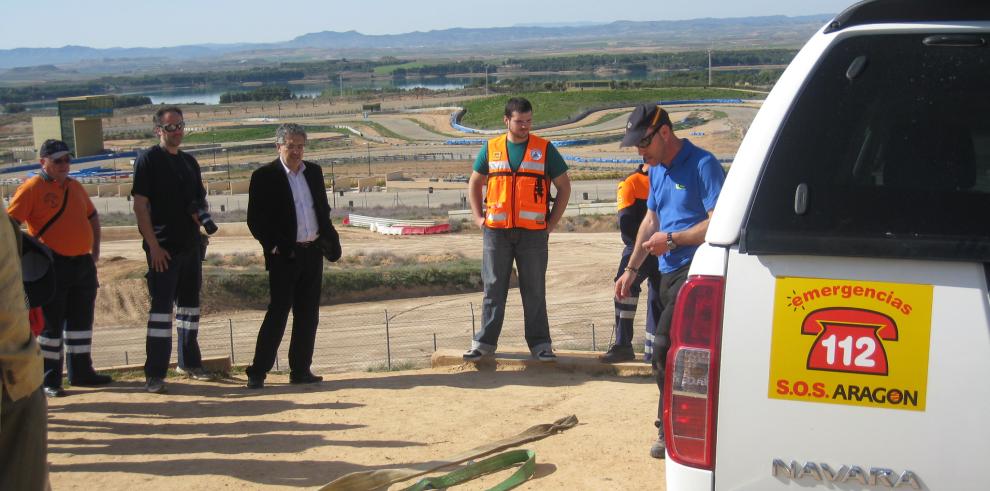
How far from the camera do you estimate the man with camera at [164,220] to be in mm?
8234

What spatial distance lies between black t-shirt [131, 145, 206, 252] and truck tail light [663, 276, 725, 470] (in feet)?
19.3

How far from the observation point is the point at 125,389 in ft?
27.5

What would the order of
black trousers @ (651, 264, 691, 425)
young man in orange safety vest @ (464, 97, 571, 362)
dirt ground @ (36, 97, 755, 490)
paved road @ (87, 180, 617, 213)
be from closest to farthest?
black trousers @ (651, 264, 691, 425) < dirt ground @ (36, 97, 755, 490) < young man in orange safety vest @ (464, 97, 571, 362) < paved road @ (87, 180, 617, 213)

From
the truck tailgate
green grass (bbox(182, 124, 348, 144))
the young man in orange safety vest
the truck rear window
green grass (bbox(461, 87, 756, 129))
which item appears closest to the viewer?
the truck tailgate

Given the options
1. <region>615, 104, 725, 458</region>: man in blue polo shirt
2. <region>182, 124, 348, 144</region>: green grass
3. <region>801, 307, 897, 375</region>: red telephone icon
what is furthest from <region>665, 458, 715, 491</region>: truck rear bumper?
<region>182, 124, 348, 144</region>: green grass

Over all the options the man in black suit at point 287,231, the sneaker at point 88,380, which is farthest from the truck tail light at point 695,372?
the sneaker at point 88,380

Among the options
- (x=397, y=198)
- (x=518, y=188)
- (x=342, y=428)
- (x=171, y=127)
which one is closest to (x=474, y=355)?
(x=518, y=188)

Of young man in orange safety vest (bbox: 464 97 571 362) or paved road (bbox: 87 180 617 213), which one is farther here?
paved road (bbox: 87 180 617 213)

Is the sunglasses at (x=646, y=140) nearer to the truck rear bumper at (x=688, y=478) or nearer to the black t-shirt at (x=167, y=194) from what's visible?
the truck rear bumper at (x=688, y=478)

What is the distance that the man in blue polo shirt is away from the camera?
567cm

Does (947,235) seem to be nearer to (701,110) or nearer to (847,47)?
(847,47)

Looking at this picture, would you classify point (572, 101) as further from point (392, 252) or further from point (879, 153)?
point (879, 153)

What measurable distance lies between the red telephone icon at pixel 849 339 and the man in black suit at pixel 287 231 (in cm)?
585

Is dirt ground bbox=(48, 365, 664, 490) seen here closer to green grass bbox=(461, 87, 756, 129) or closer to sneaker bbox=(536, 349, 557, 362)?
sneaker bbox=(536, 349, 557, 362)
